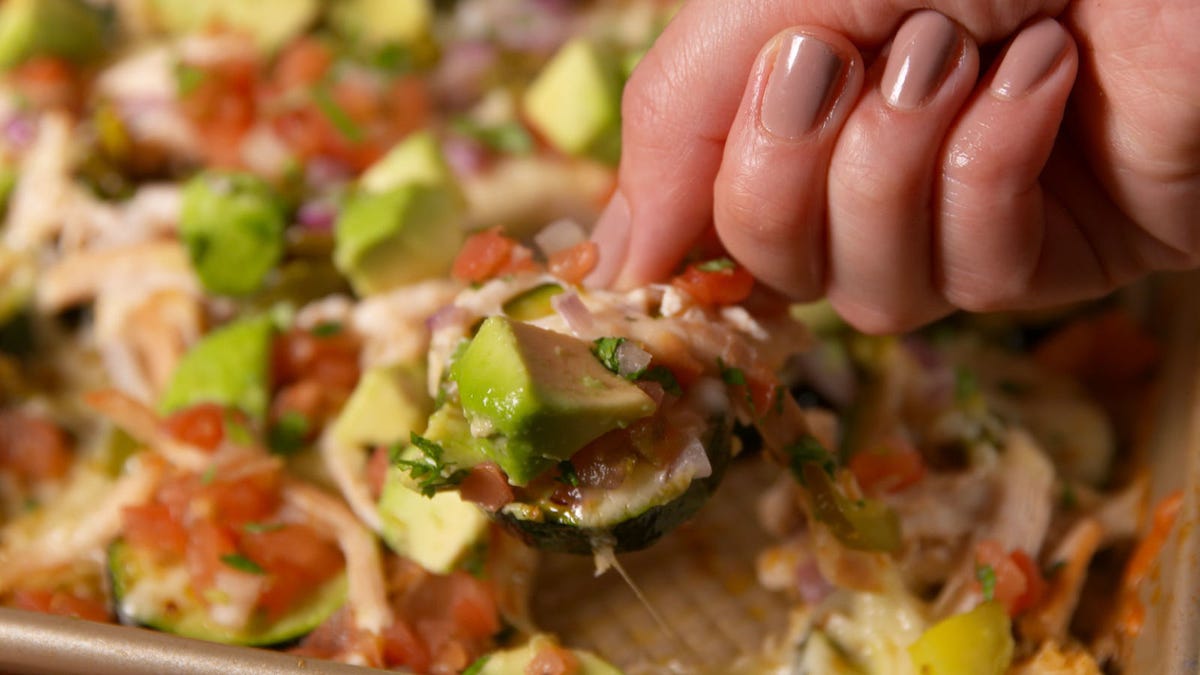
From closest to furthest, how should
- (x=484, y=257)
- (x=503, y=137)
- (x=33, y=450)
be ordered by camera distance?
1. (x=484, y=257)
2. (x=33, y=450)
3. (x=503, y=137)

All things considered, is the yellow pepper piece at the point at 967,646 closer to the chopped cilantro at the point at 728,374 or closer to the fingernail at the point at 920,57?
the chopped cilantro at the point at 728,374

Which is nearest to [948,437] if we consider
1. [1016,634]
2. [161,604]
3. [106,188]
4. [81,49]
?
[1016,634]

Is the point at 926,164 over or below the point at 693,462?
over

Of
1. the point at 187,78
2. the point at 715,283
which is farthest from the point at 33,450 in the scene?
the point at 715,283

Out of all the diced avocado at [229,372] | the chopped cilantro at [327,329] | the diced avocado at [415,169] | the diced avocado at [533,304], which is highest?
the diced avocado at [533,304]

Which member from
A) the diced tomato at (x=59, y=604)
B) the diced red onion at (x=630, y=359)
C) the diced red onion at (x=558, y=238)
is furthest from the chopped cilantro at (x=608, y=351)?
the diced tomato at (x=59, y=604)

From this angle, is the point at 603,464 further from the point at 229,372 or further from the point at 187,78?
the point at 187,78

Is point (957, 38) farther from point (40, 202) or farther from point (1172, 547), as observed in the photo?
point (40, 202)
